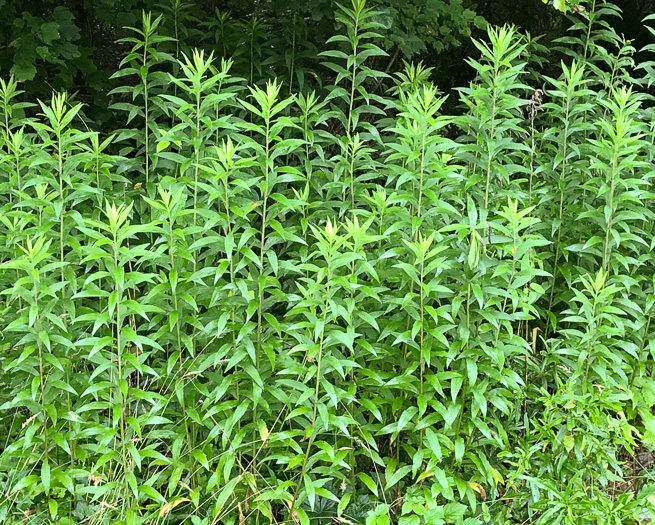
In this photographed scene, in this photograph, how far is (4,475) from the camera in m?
3.04

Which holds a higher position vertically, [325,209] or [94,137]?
[94,137]

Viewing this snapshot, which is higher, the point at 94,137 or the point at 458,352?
the point at 94,137

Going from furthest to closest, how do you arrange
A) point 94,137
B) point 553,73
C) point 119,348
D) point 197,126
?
point 553,73 < point 94,137 < point 197,126 < point 119,348

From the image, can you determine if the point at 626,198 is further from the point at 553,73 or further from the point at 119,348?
the point at 553,73

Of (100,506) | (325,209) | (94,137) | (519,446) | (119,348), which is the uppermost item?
(94,137)

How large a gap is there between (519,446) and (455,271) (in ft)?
3.26

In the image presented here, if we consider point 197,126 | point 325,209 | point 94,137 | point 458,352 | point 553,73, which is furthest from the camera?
point 553,73

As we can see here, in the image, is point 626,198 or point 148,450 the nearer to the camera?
point 148,450

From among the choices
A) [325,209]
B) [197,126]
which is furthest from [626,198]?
[197,126]

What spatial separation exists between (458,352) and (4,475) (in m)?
2.05

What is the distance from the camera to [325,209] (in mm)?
3850

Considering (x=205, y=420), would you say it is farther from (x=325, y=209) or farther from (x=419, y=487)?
(x=325, y=209)

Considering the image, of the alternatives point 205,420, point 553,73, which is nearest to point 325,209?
point 205,420

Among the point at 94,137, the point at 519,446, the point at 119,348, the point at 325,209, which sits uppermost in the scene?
the point at 94,137
